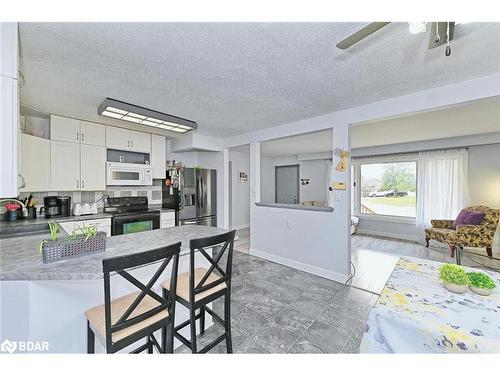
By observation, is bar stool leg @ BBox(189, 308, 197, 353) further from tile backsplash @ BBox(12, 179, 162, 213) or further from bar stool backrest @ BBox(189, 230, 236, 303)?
tile backsplash @ BBox(12, 179, 162, 213)

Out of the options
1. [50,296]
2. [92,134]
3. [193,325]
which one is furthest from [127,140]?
[193,325]

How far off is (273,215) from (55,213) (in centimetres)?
336

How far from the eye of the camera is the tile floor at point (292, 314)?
1693 mm

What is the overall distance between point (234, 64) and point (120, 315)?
6.45 feet

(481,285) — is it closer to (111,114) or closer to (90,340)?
(90,340)

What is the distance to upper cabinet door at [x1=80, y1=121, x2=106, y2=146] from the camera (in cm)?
315

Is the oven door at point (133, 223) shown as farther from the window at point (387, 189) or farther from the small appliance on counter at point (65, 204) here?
the window at point (387, 189)

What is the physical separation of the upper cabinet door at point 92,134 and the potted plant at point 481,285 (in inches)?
175

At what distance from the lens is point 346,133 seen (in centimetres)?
281

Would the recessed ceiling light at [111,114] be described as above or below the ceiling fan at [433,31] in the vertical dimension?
above

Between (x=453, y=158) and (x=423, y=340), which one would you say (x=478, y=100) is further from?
(x=453, y=158)

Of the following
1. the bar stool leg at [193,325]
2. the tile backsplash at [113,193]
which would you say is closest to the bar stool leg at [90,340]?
the bar stool leg at [193,325]

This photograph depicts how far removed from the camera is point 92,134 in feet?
10.6

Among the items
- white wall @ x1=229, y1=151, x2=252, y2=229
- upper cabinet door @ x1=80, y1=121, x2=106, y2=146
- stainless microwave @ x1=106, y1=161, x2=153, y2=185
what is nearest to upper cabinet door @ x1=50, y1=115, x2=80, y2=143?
upper cabinet door @ x1=80, y1=121, x2=106, y2=146
